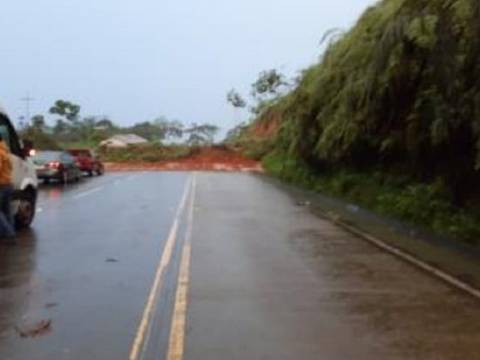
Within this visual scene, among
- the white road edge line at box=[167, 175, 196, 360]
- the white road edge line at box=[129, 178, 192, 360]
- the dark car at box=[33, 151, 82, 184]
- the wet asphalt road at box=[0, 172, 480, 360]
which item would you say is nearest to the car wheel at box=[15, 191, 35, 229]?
the wet asphalt road at box=[0, 172, 480, 360]

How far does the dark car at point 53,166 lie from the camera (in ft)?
141

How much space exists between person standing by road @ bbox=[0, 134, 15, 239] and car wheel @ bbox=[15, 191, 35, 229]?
74.0 inches

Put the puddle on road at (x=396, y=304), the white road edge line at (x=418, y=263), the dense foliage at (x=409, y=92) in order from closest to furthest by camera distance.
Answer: the puddle on road at (x=396, y=304)
the white road edge line at (x=418, y=263)
the dense foliage at (x=409, y=92)

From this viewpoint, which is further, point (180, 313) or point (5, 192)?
point (5, 192)

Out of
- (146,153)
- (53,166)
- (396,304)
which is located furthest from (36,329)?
(146,153)

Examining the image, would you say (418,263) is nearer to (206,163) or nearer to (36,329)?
(36,329)

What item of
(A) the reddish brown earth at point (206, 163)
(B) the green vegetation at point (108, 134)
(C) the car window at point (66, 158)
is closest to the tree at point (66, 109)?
(B) the green vegetation at point (108, 134)

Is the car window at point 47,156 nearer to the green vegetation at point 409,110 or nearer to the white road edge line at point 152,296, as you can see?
the green vegetation at point 409,110

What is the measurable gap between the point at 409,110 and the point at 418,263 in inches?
272

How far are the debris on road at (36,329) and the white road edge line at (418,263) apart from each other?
5.04 m

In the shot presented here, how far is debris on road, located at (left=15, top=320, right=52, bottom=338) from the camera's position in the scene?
8781 millimetres

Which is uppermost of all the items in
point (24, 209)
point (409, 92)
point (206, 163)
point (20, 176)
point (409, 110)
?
point (409, 92)

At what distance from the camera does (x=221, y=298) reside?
10.8 m

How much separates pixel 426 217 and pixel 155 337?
11.4 meters
